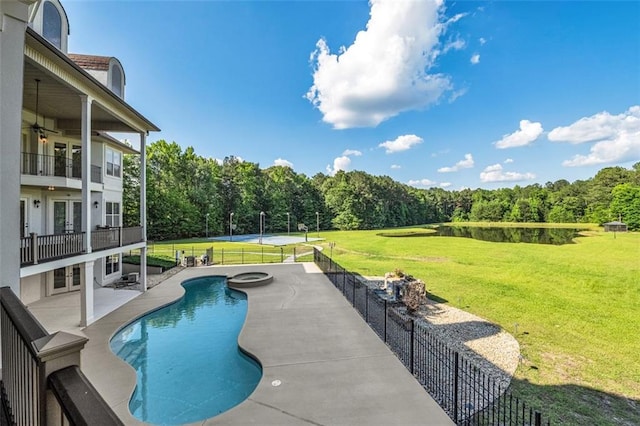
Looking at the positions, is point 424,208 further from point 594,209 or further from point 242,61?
point 242,61

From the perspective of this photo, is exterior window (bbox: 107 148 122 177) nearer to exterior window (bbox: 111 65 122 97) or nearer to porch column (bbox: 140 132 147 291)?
porch column (bbox: 140 132 147 291)

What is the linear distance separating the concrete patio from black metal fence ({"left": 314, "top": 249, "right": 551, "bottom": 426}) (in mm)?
522

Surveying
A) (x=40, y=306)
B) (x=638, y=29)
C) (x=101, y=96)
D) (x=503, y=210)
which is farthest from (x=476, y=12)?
(x=503, y=210)

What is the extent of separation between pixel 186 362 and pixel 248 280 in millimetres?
7096

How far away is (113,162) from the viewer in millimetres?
14562

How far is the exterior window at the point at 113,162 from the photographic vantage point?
14.1 meters

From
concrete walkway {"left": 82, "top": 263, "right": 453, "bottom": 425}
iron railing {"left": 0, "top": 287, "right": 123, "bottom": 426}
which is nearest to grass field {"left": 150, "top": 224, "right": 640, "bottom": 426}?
concrete walkway {"left": 82, "top": 263, "right": 453, "bottom": 425}

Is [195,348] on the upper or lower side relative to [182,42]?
lower

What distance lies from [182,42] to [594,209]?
3260 inches

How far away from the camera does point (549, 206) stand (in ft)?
239

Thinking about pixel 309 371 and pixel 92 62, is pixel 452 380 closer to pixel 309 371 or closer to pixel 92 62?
pixel 309 371

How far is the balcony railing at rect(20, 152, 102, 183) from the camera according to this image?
10.1 m

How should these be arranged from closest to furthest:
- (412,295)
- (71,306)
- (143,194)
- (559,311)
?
(71,306) → (412,295) → (559,311) → (143,194)

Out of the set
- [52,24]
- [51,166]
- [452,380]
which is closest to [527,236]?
[452,380]
